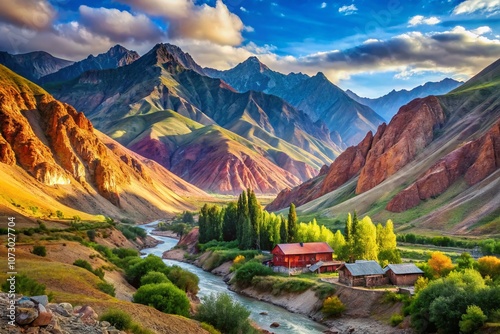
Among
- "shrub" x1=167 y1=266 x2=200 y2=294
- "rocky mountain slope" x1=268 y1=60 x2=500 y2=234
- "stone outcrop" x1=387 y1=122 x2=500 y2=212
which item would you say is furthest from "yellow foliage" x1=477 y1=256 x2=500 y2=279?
"stone outcrop" x1=387 y1=122 x2=500 y2=212

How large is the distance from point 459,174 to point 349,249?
270ft

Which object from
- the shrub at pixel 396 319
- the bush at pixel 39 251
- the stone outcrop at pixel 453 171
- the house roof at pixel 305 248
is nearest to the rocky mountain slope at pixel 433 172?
the stone outcrop at pixel 453 171

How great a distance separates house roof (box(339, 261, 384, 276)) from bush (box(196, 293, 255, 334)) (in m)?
25.3

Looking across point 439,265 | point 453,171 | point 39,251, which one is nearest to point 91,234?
point 39,251

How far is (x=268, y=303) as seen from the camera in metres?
68.4

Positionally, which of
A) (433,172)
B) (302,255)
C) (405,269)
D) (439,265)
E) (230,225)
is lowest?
(302,255)

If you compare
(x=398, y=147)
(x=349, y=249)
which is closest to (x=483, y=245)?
→ (x=349, y=249)

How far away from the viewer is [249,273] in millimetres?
77875

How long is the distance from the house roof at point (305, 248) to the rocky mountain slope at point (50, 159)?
204ft

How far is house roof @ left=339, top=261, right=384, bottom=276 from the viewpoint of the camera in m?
63.5

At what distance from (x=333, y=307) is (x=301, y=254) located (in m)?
21.9

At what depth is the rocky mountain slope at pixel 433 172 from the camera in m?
A: 120

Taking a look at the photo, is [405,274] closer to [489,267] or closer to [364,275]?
[364,275]

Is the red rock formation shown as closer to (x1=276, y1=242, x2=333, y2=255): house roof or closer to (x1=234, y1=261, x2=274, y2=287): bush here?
(x1=276, y1=242, x2=333, y2=255): house roof
